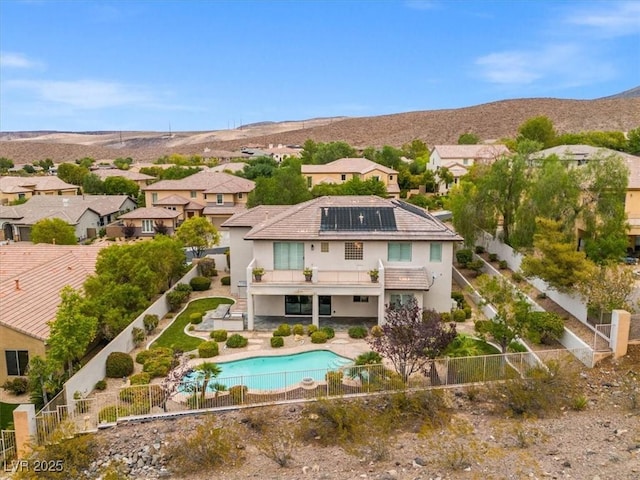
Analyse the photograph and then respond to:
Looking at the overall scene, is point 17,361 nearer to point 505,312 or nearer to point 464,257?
point 505,312

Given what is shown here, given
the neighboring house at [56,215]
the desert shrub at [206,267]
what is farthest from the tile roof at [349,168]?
the desert shrub at [206,267]

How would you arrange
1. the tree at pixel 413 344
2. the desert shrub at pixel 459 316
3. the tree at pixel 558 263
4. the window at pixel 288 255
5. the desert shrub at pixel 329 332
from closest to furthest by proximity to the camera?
1. the tree at pixel 413 344
2. the tree at pixel 558 263
3. the desert shrub at pixel 329 332
4. the desert shrub at pixel 459 316
5. the window at pixel 288 255

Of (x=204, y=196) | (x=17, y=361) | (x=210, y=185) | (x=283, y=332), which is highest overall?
(x=210, y=185)

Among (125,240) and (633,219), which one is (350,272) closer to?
(633,219)

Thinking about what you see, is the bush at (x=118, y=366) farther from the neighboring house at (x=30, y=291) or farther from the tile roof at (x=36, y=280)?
the tile roof at (x=36, y=280)

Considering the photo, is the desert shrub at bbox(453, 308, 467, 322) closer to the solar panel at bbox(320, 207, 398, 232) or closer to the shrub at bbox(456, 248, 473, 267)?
the solar panel at bbox(320, 207, 398, 232)

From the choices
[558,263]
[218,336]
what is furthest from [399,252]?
[218,336]
